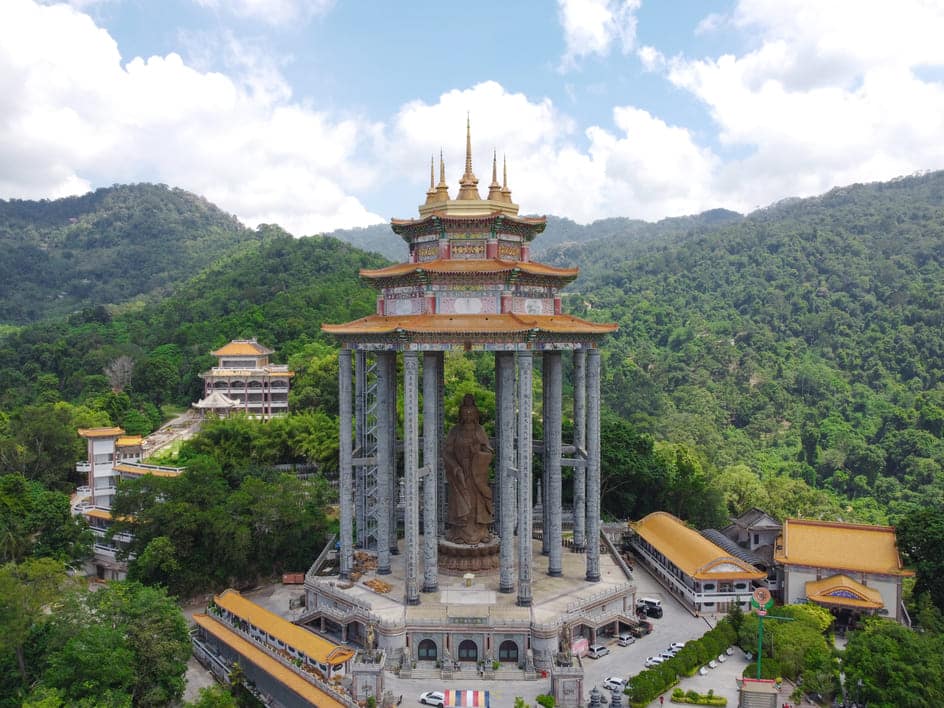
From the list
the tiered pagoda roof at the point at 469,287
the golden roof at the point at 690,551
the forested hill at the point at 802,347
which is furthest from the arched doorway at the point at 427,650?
the forested hill at the point at 802,347

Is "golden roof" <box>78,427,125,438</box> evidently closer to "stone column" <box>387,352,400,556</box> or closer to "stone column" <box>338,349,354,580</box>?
"stone column" <box>338,349,354,580</box>

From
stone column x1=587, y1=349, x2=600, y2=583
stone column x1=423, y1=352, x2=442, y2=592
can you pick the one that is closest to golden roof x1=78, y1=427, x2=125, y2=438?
stone column x1=423, y1=352, x2=442, y2=592

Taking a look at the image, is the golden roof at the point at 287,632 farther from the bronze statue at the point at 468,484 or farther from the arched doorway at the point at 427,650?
the bronze statue at the point at 468,484

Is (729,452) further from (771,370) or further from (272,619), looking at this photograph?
(272,619)

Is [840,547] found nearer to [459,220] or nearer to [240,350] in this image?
[459,220]

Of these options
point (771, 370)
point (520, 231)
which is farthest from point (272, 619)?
point (771, 370)

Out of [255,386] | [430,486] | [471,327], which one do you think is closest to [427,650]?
[430,486]

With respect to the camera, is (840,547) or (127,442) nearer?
(840,547)
